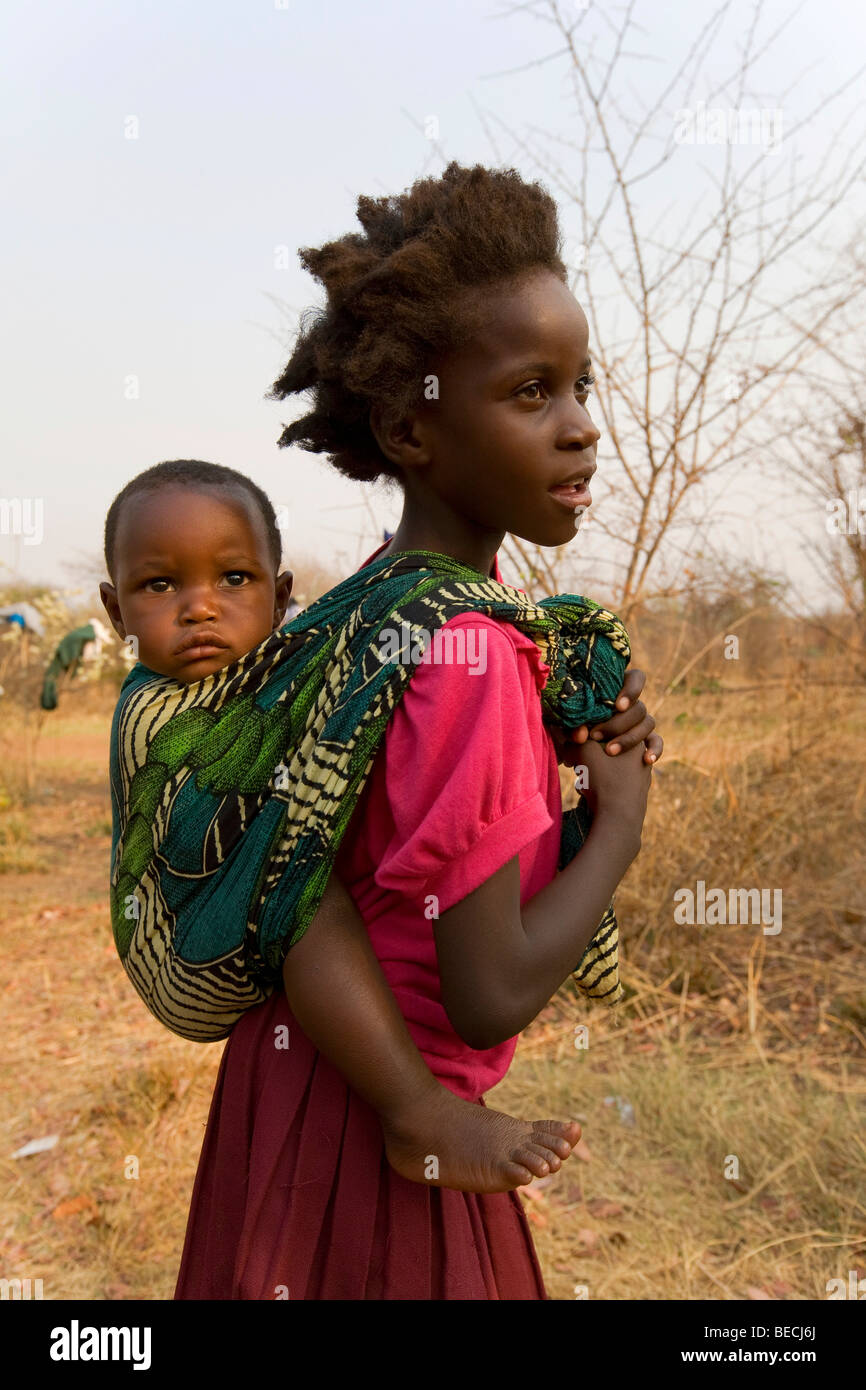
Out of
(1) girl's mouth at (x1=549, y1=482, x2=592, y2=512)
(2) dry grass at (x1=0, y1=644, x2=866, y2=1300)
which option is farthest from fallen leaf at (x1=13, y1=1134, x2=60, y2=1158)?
(1) girl's mouth at (x1=549, y1=482, x2=592, y2=512)

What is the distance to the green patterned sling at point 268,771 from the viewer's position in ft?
3.82

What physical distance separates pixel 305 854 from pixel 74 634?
8.40 metres

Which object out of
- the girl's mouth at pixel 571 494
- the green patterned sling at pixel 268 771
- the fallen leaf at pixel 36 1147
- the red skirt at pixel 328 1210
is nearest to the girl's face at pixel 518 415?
the girl's mouth at pixel 571 494

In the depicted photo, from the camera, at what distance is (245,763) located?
48.7 inches

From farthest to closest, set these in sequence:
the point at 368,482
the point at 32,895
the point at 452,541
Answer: the point at 32,895 → the point at 368,482 → the point at 452,541

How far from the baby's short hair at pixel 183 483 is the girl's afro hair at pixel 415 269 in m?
0.17

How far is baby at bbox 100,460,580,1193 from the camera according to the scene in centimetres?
117

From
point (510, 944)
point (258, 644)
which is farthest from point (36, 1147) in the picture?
point (510, 944)

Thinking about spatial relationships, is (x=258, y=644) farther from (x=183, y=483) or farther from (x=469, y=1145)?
(x=469, y=1145)

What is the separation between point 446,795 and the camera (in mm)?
1093

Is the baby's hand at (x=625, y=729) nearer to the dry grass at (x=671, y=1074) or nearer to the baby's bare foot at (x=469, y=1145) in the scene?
the baby's bare foot at (x=469, y=1145)
